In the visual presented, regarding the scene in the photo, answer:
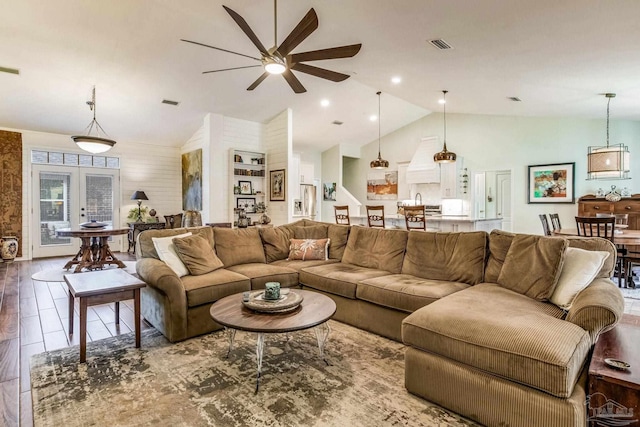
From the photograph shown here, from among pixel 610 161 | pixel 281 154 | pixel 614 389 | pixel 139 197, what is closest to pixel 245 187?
pixel 281 154

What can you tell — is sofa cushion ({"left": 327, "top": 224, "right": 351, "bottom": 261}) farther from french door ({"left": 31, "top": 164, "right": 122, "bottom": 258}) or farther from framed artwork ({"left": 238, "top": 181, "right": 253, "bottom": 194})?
french door ({"left": 31, "top": 164, "right": 122, "bottom": 258})

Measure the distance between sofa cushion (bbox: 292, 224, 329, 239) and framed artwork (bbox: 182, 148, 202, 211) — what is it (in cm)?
397

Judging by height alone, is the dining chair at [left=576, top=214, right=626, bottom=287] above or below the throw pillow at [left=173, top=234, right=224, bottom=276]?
above

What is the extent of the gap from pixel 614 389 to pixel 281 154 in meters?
6.71

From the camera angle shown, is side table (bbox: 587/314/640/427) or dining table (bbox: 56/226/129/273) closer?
side table (bbox: 587/314/640/427)

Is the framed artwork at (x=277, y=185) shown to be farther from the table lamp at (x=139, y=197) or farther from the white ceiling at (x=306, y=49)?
the table lamp at (x=139, y=197)

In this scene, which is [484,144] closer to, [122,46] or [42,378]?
[122,46]

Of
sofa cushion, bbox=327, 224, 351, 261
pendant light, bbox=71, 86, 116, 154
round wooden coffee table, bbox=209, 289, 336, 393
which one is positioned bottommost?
round wooden coffee table, bbox=209, 289, 336, 393

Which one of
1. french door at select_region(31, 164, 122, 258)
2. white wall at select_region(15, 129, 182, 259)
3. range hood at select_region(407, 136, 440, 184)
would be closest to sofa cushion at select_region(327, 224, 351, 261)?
range hood at select_region(407, 136, 440, 184)

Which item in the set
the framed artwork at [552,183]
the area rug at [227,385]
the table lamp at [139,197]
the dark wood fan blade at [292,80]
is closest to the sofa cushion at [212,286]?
the area rug at [227,385]

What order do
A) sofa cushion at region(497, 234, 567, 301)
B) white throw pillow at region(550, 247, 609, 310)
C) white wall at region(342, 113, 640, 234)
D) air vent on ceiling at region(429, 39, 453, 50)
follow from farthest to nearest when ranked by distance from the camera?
white wall at region(342, 113, 640, 234), air vent on ceiling at region(429, 39, 453, 50), sofa cushion at region(497, 234, 567, 301), white throw pillow at region(550, 247, 609, 310)

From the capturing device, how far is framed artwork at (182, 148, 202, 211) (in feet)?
25.7

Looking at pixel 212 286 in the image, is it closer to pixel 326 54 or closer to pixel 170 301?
pixel 170 301

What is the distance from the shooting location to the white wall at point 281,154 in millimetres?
7398
